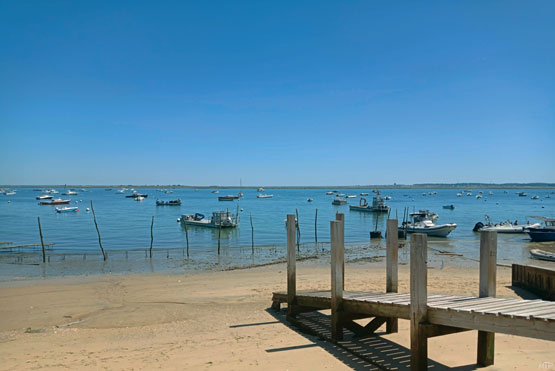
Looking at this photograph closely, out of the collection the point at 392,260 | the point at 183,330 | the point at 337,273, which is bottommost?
the point at 183,330

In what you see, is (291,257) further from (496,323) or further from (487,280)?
(496,323)

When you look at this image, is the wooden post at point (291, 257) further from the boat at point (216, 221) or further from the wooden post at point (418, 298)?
the boat at point (216, 221)

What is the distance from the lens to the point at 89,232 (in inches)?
1790

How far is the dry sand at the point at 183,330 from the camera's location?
28.1 ft

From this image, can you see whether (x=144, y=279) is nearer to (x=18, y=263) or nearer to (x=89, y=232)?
(x=18, y=263)

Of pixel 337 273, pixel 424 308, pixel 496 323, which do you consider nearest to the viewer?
pixel 496 323

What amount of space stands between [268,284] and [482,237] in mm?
11742

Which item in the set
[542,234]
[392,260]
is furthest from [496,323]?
[542,234]

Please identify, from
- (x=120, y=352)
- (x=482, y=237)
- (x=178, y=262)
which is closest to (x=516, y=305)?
(x=482, y=237)

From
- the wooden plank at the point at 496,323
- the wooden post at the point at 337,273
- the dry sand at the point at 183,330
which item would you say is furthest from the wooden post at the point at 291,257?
the wooden plank at the point at 496,323

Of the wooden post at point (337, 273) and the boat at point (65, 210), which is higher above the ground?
the wooden post at point (337, 273)

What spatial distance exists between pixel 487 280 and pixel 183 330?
7677 millimetres

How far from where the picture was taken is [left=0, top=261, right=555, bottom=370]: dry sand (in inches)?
338

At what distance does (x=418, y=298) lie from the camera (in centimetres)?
710
